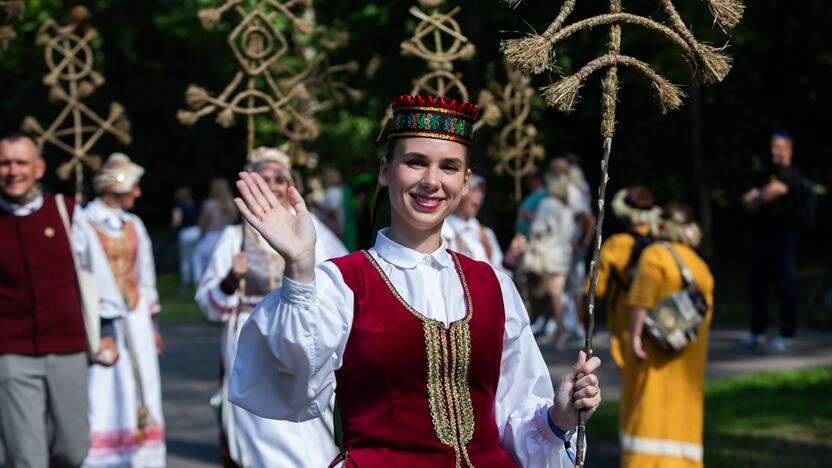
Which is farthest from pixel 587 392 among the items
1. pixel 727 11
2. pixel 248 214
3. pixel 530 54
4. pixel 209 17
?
pixel 209 17

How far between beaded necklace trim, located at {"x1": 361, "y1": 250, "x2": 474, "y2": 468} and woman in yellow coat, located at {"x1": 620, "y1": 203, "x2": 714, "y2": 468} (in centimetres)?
407

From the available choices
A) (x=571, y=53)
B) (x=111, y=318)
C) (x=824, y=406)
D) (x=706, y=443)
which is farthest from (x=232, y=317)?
(x=571, y=53)

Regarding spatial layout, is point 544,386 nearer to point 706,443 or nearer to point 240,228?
point 240,228

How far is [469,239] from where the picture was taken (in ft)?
29.9

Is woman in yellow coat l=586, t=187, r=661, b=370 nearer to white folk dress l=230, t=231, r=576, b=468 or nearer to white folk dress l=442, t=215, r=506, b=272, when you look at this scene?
white folk dress l=442, t=215, r=506, b=272

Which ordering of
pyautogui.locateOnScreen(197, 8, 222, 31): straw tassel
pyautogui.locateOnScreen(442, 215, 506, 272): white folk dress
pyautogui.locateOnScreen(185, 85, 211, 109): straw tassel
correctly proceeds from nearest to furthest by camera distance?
pyautogui.locateOnScreen(185, 85, 211, 109): straw tassel < pyautogui.locateOnScreen(197, 8, 222, 31): straw tassel < pyautogui.locateOnScreen(442, 215, 506, 272): white folk dress

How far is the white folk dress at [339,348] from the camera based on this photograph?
333 cm

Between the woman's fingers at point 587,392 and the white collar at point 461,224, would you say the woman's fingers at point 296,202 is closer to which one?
the woman's fingers at point 587,392

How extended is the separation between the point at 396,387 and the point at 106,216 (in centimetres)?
593

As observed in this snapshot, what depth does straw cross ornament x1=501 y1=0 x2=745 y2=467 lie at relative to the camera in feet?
11.8

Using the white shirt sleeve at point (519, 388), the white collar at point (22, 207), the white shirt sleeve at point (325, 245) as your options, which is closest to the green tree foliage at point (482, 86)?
the white shirt sleeve at point (519, 388)

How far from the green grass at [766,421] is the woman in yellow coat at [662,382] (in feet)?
2.42

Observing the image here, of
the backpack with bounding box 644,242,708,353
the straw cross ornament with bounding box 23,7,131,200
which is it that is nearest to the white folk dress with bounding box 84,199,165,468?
the straw cross ornament with bounding box 23,7,131,200

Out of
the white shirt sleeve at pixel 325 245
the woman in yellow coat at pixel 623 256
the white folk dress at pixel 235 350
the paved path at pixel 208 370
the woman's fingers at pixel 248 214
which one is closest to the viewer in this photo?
the woman's fingers at pixel 248 214
